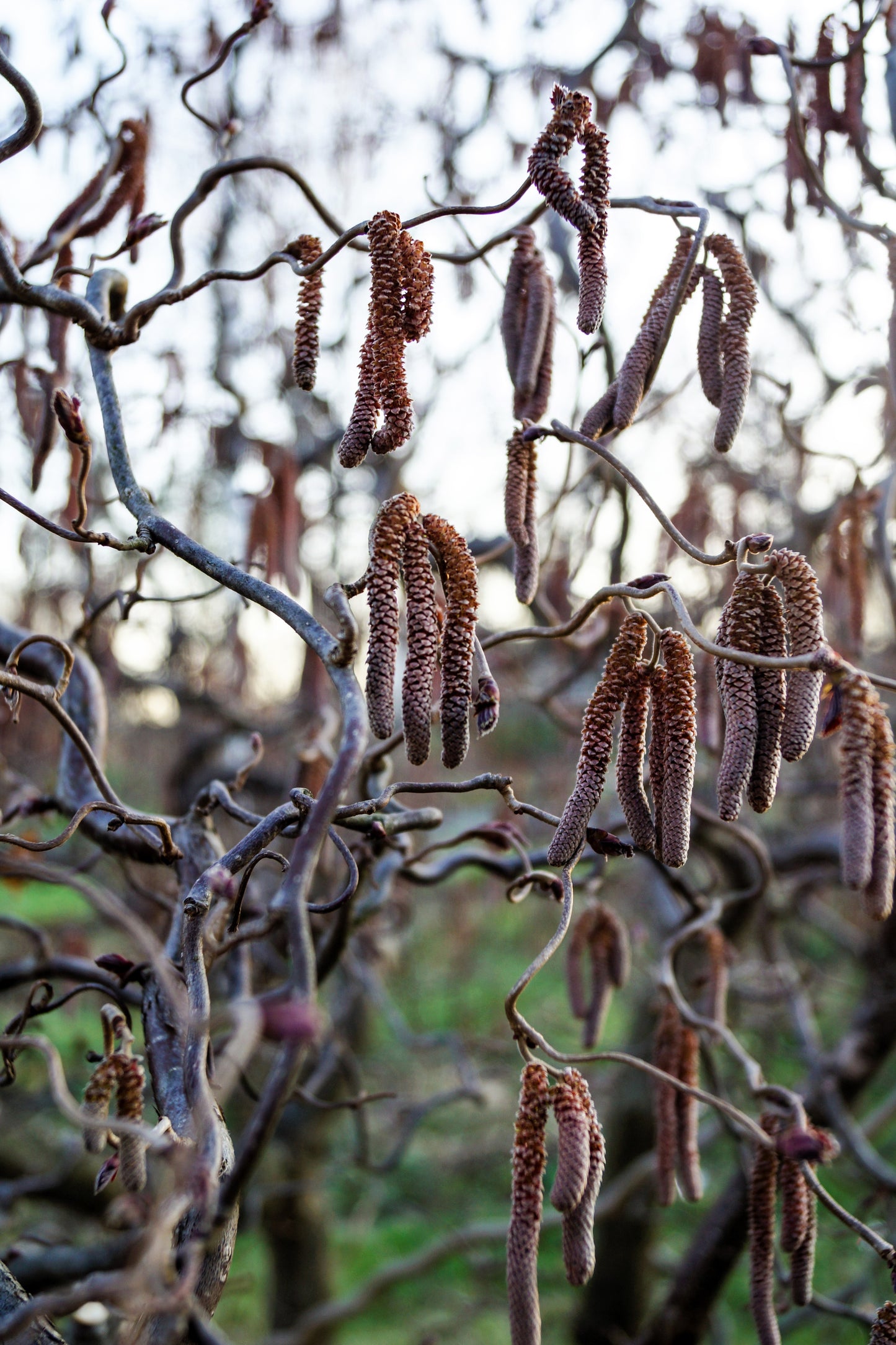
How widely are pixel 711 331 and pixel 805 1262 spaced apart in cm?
145

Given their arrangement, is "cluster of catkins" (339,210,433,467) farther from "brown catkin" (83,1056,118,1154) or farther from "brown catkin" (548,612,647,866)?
"brown catkin" (83,1056,118,1154)

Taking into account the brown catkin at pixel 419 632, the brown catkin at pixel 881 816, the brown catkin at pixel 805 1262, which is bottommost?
the brown catkin at pixel 805 1262

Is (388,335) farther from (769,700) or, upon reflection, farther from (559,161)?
(769,700)

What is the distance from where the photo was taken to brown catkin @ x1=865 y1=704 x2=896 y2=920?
1026 millimetres

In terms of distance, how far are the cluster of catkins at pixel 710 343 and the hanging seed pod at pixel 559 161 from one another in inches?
9.5

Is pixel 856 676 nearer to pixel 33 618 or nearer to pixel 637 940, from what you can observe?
pixel 637 940

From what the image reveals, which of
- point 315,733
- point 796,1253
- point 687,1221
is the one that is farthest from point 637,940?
point 687,1221

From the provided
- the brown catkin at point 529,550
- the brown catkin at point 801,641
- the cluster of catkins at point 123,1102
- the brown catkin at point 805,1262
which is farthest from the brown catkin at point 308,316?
the brown catkin at point 805,1262

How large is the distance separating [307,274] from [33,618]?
4202mm

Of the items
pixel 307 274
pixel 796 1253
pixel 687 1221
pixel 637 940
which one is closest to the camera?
pixel 307 274

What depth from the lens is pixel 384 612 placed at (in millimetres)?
1042

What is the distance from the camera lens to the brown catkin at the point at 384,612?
40.8 inches

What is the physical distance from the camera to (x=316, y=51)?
5219 millimetres

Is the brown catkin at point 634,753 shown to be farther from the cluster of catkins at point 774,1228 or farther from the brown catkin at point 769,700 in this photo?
the cluster of catkins at point 774,1228
